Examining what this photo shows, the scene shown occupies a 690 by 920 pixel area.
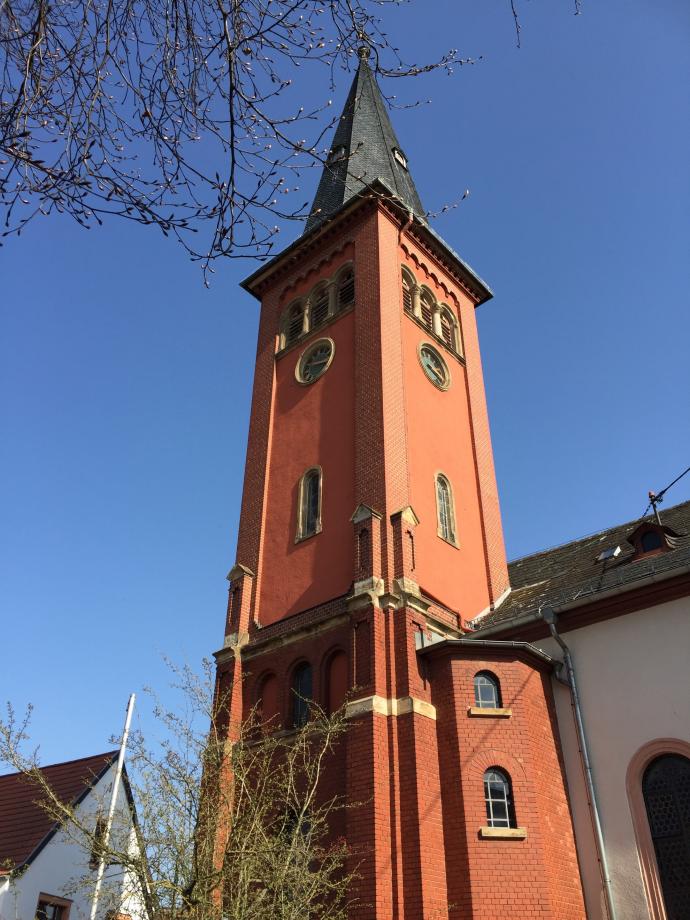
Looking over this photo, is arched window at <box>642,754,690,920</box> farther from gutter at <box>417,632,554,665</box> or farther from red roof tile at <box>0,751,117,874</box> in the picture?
red roof tile at <box>0,751,117,874</box>

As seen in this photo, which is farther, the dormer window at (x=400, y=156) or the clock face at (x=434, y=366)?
the dormer window at (x=400, y=156)

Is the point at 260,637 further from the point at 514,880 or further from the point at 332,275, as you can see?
the point at 332,275

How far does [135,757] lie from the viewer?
12.1 meters

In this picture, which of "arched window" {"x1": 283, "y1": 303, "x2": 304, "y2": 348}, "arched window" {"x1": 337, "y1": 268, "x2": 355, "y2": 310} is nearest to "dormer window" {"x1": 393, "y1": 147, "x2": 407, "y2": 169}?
"arched window" {"x1": 337, "y1": 268, "x2": 355, "y2": 310}

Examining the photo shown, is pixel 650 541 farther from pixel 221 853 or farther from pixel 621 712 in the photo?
pixel 221 853

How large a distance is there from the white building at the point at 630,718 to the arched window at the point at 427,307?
9.31 metres

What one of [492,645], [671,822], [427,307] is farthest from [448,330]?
[671,822]

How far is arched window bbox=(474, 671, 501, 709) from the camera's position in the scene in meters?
14.4

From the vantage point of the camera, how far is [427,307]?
2338 cm

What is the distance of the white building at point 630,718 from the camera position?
1246 cm

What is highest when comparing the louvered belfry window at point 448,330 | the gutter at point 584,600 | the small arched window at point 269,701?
the louvered belfry window at point 448,330

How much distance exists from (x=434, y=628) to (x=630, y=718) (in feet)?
13.0

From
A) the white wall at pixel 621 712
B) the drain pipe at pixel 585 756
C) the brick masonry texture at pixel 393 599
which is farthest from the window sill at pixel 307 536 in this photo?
the white wall at pixel 621 712

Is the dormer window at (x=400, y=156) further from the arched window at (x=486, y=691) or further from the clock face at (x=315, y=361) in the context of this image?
the arched window at (x=486, y=691)
